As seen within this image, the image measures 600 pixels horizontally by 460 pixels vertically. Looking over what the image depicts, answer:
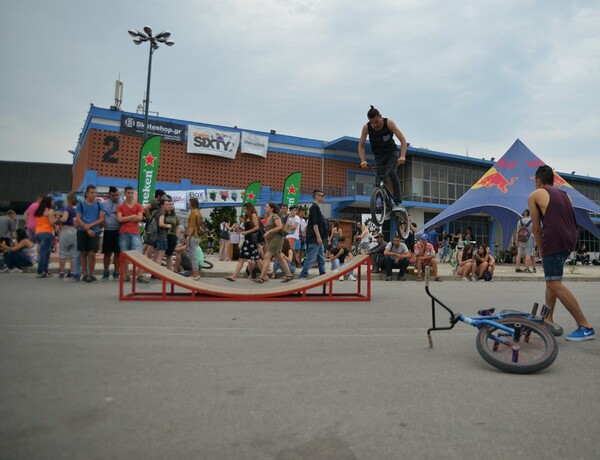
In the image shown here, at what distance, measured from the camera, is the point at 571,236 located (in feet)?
14.4

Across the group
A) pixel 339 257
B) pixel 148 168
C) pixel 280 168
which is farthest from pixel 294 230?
pixel 280 168

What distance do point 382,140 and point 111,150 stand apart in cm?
2656

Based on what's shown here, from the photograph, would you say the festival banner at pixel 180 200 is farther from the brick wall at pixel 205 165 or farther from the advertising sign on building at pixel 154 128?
the advertising sign on building at pixel 154 128

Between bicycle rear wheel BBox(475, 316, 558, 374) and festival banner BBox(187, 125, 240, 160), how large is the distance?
32.3 metres

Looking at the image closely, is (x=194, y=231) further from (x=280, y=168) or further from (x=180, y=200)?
(x=280, y=168)

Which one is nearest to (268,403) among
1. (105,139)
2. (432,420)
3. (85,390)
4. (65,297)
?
→ (432,420)

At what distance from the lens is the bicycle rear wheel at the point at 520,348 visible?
3.33 metres

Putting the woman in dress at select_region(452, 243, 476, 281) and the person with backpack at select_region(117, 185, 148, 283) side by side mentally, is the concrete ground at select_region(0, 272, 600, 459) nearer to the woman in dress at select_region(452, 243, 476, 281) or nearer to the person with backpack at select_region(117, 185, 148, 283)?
the person with backpack at select_region(117, 185, 148, 283)

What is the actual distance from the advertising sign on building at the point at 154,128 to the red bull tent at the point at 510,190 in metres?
22.3

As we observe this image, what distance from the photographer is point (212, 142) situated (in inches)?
1347

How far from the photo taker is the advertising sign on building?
3155 centimetres

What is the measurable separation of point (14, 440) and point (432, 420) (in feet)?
6.95

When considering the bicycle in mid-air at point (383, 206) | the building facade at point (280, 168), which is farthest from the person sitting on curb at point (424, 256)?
the building facade at point (280, 168)

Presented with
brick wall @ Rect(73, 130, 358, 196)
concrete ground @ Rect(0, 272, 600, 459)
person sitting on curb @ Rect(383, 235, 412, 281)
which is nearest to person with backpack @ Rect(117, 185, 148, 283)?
concrete ground @ Rect(0, 272, 600, 459)
